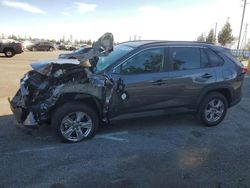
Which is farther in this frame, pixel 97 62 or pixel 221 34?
pixel 221 34

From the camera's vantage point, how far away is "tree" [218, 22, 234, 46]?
176ft

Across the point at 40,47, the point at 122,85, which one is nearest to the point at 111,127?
the point at 122,85

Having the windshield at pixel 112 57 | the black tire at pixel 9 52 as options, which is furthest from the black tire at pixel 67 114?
the black tire at pixel 9 52

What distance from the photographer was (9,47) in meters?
22.5

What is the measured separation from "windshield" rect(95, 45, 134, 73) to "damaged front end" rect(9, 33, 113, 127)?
0.23m

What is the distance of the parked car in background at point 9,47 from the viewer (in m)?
22.2

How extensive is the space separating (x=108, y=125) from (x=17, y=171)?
2285 mm

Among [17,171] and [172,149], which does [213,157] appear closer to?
[172,149]

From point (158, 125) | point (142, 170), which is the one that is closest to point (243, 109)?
point (158, 125)

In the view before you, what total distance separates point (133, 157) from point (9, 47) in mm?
20994

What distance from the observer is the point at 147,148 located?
4.74 meters

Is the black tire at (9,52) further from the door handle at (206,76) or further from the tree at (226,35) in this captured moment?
the tree at (226,35)

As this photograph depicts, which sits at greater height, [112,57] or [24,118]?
[112,57]

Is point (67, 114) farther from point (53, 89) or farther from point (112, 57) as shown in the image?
point (112, 57)
